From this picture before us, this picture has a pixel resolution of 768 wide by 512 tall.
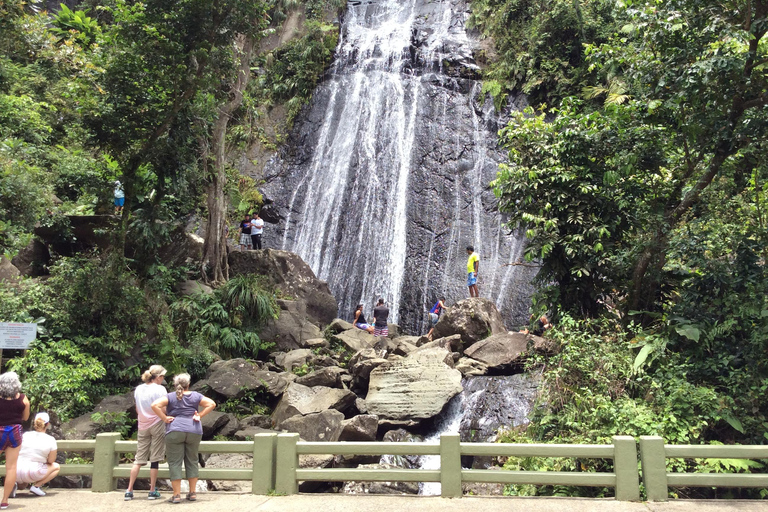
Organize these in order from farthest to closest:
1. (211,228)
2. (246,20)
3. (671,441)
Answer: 1. (211,228)
2. (246,20)
3. (671,441)

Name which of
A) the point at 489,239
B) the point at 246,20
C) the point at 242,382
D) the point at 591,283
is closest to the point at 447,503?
the point at 591,283

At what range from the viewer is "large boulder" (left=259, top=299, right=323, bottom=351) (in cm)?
1560

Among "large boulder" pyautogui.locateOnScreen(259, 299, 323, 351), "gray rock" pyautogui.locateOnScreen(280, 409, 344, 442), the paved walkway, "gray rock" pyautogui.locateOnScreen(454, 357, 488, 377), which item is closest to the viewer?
the paved walkway

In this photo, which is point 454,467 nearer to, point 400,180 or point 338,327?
point 338,327

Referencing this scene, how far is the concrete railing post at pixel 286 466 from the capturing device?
279 inches

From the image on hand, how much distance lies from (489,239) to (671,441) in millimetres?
12877

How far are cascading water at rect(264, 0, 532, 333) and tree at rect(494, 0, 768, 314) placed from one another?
7701 millimetres

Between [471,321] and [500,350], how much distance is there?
1.58 metres

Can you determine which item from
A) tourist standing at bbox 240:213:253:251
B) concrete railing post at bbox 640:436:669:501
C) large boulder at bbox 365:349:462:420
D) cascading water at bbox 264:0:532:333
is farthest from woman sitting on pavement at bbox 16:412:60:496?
tourist standing at bbox 240:213:253:251

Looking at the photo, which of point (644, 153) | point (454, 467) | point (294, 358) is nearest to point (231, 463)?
point (294, 358)

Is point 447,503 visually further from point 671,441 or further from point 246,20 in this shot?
point 246,20

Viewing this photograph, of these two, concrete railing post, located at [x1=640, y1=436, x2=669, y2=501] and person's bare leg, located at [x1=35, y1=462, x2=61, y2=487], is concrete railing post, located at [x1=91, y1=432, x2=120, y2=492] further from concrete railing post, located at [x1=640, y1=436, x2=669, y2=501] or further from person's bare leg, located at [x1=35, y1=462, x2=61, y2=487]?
concrete railing post, located at [x1=640, y1=436, x2=669, y2=501]

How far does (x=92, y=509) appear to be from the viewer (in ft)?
21.6

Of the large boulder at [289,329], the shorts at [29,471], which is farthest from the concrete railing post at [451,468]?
the large boulder at [289,329]
